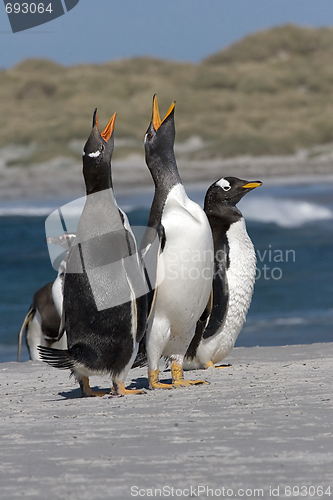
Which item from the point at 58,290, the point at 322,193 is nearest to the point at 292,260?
the point at 58,290

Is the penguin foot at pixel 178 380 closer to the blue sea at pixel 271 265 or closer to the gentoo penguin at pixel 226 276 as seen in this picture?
the gentoo penguin at pixel 226 276

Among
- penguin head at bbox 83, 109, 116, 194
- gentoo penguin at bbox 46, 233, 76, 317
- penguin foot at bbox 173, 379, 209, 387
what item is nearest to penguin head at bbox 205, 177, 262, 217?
gentoo penguin at bbox 46, 233, 76, 317

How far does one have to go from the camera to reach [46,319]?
734 centimetres

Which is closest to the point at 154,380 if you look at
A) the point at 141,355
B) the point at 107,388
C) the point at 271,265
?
the point at 141,355

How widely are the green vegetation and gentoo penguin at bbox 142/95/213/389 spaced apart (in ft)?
116

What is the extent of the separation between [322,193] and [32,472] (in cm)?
2521

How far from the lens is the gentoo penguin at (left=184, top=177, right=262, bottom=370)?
5.74 m

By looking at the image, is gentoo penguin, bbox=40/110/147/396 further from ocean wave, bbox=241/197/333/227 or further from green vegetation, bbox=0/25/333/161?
green vegetation, bbox=0/25/333/161

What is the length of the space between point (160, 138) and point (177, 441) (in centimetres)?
228

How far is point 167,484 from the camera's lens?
2670 mm

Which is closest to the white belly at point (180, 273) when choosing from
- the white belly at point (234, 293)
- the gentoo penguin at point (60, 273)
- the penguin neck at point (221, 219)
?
the white belly at point (234, 293)

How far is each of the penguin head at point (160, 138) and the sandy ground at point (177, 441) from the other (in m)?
1.37

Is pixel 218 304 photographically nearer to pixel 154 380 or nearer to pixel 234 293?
pixel 234 293

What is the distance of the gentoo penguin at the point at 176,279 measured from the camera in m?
4.69
